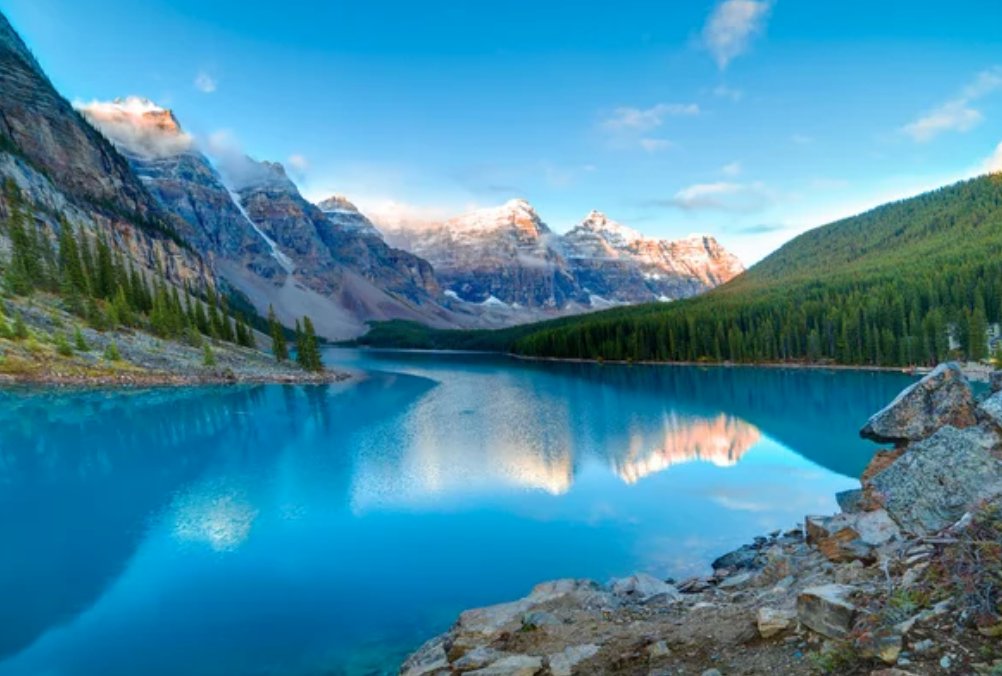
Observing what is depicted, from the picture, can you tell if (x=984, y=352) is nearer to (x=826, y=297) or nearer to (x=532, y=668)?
(x=826, y=297)

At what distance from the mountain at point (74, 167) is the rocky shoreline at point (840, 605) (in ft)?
539

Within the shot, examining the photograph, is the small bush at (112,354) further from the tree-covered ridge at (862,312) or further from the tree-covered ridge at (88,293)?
the tree-covered ridge at (862,312)

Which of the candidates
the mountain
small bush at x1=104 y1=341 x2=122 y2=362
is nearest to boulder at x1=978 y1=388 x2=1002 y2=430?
small bush at x1=104 y1=341 x2=122 y2=362

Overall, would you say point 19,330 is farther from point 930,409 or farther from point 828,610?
point 930,409

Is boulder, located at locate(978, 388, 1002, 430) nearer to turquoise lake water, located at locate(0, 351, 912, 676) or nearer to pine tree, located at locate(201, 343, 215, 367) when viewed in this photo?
turquoise lake water, located at locate(0, 351, 912, 676)

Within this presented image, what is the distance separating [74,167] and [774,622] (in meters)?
218

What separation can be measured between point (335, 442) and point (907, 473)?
4550cm

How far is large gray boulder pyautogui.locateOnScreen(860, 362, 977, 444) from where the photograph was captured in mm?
19562

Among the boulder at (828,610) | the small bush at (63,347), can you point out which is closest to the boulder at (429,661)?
the boulder at (828,610)

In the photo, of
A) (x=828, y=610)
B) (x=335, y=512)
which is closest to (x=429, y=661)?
(x=828, y=610)

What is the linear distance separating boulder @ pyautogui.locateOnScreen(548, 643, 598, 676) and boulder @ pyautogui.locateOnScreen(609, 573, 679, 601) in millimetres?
5160

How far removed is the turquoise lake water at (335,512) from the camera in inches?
701

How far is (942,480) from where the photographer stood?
1245 centimetres

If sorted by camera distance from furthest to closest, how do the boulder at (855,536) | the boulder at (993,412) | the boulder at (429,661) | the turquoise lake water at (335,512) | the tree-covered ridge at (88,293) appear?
the tree-covered ridge at (88,293) < the turquoise lake water at (335,512) < the boulder at (993,412) < the boulder at (855,536) < the boulder at (429,661)
